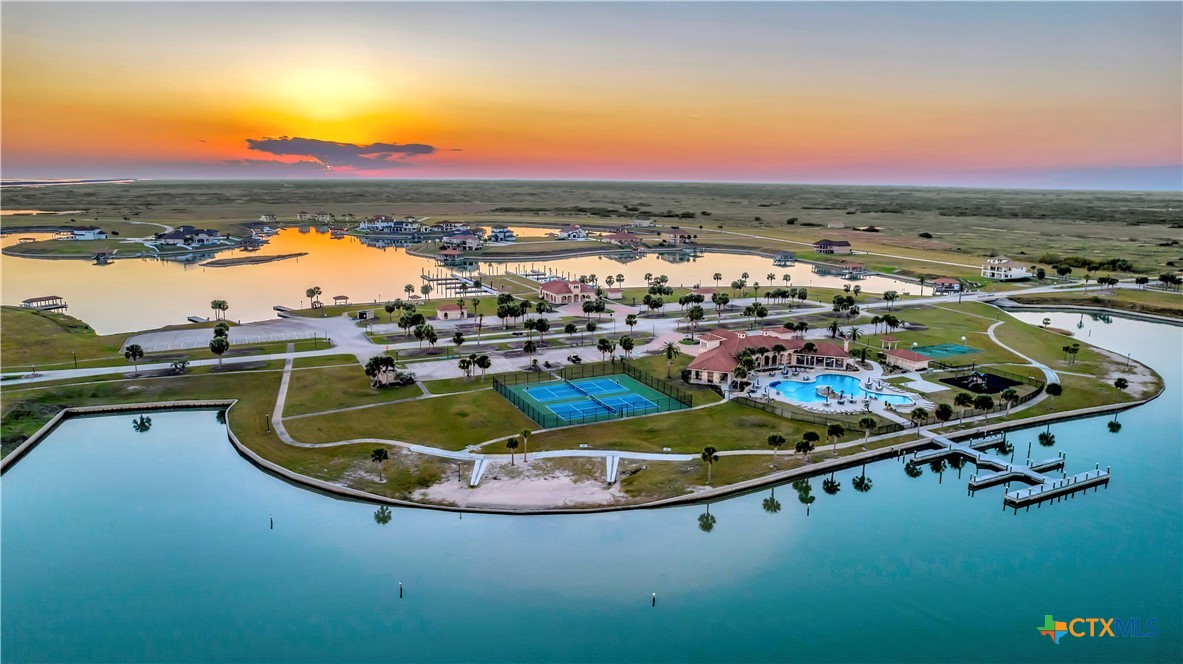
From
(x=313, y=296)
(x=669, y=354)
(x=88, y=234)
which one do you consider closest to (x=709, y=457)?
(x=669, y=354)

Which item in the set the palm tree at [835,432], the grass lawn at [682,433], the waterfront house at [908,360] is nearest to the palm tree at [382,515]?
the grass lawn at [682,433]

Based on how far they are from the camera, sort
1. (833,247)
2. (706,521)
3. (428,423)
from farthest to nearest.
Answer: (833,247) → (428,423) → (706,521)

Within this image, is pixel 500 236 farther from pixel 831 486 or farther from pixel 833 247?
pixel 831 486

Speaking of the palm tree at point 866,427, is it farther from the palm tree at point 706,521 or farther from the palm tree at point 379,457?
the palm tree at point 379,457

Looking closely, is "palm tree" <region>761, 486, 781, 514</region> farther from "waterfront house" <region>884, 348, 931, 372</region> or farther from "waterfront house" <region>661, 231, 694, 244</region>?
"waterfront house" <region>661, 231, 694, 244</region>

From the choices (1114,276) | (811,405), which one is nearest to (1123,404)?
(811,405)

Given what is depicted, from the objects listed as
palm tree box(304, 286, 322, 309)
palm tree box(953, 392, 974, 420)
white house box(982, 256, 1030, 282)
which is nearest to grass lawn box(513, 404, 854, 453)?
palm tree box(953, 392, 974, 420)
